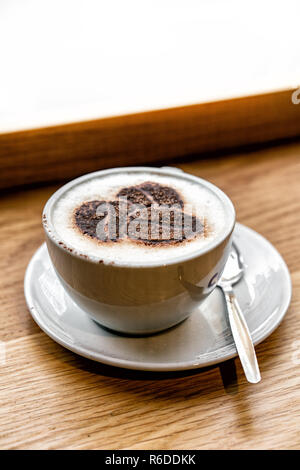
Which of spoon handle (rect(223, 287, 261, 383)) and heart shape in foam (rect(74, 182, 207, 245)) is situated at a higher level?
heart shape in foam (rect(74, 182, 207, 245))

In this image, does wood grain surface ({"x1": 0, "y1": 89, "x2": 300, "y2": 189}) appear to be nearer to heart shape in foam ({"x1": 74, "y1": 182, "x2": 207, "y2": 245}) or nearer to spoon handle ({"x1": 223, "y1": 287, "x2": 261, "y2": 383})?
heart shape in foam ({"x1": 74, "y1": 182, "x2": 207, "y2": 245})

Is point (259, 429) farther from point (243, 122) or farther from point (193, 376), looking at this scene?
point (243, 122)

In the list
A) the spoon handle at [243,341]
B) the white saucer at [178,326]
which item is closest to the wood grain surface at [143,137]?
the white saucer at [178,326]

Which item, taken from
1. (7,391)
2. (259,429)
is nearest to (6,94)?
(7,391)

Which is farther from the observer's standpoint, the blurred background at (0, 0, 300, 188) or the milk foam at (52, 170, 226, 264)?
the blurred background at (0, 0, 300, 188)

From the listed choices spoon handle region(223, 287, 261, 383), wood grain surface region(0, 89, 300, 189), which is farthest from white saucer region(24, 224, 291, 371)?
wood grain surface region(0, 89, 300, 189)

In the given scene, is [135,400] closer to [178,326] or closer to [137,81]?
[178,326]
